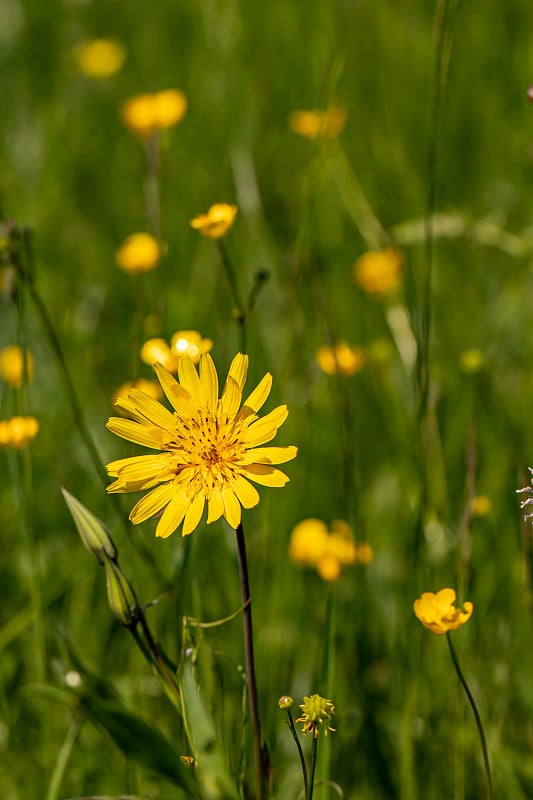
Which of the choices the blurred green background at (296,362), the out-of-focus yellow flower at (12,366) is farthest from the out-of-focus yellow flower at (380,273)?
the out-of-focus yellow flower at (12,366)

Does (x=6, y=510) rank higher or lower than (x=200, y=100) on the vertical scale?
lower

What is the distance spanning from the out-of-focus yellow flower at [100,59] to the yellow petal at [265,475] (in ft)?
10.4

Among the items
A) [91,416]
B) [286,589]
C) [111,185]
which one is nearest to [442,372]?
[286,589]

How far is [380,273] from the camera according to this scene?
280 cm

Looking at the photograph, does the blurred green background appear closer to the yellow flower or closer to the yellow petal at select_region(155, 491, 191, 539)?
→ the yellow petal at select_region(155, 491, 191, 539)

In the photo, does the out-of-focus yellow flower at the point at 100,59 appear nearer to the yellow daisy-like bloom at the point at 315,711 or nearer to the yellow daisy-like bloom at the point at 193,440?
the yellow daisy-like bloom at the point at 193,440

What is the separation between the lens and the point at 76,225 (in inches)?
139

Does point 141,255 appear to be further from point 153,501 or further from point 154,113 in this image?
point 153,501

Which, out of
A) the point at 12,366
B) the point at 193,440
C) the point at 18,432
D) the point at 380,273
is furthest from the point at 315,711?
the point at 380,273

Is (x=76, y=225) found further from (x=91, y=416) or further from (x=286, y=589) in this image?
(x=286, y=589)

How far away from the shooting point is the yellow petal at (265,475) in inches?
46.9

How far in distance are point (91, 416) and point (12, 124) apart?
1.89 meters

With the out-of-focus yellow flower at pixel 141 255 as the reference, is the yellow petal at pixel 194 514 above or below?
below

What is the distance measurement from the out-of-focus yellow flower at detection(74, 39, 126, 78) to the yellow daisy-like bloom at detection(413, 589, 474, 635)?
10.6 feet
